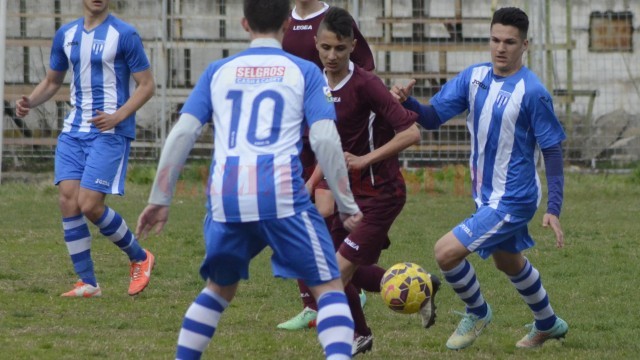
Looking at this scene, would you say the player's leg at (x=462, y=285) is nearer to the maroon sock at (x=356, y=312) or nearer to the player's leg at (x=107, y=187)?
the maroon sock at (x=356, y=312)

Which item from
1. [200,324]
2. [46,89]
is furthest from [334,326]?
[46,89]

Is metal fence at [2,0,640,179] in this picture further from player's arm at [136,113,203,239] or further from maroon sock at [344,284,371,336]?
player's arm at [136,113,203,239]

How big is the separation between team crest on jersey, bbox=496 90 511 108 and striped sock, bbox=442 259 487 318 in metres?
0.89

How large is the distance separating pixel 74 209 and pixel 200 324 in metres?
3.53

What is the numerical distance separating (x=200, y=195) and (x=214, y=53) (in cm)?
282

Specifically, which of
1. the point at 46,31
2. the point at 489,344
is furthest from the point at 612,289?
the point at 46,31

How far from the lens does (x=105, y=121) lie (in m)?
8.37

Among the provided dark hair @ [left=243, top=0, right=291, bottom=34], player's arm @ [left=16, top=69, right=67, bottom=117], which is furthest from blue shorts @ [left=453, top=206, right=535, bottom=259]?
player's arm @ [left=16, top=69, right=67, bottom=117]

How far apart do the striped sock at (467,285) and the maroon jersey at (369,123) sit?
0.52m

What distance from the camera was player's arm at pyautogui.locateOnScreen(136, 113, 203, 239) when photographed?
5062mm

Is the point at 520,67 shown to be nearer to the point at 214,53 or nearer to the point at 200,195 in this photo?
the point at 200,195

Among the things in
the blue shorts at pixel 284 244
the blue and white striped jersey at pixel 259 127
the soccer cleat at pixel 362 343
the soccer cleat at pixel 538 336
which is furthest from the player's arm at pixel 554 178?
the blue and white striped jersey at pixel 259 127

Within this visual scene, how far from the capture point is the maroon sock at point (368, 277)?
6957mm

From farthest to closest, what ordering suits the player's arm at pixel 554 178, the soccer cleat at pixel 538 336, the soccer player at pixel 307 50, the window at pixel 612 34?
the window at pixel 612 34
the soccer player at pixel 307 50
the soccer cleat at pixel 538 336
the player's arm at pixel 554 178
